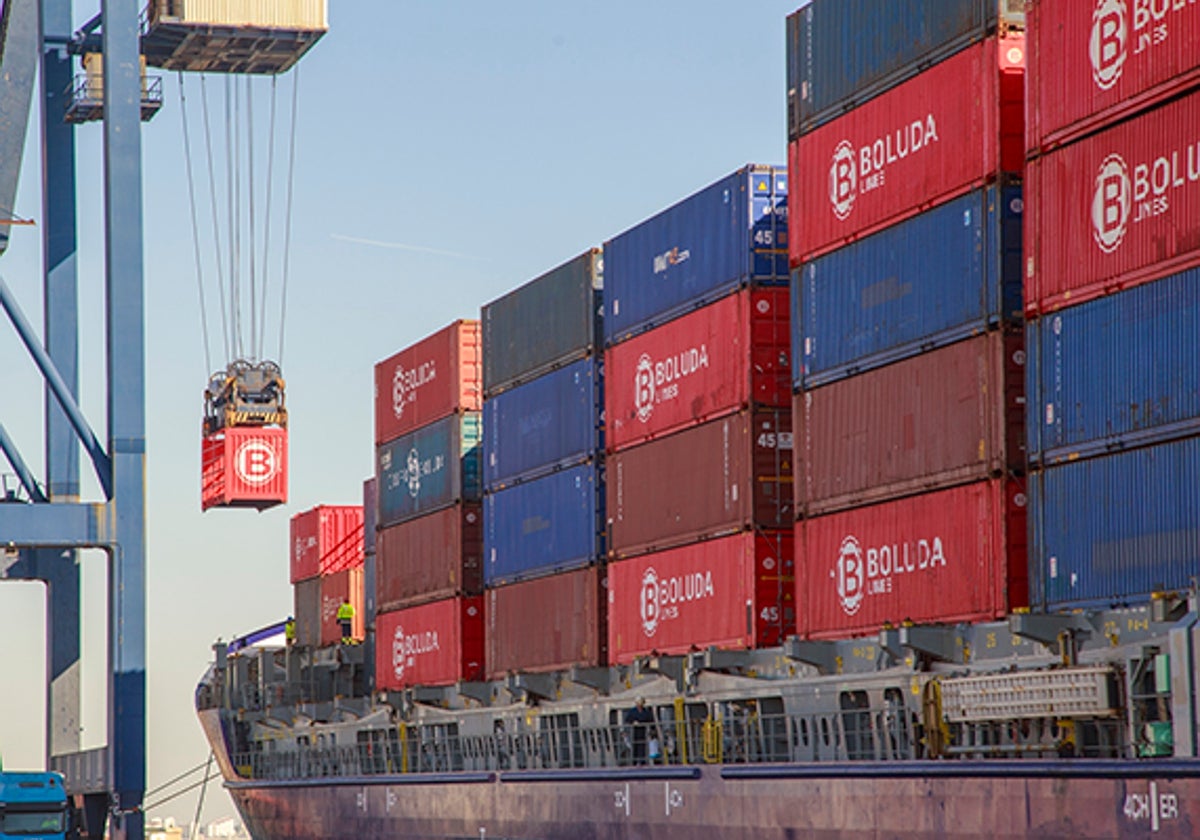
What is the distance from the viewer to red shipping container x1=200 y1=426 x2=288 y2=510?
147 feet

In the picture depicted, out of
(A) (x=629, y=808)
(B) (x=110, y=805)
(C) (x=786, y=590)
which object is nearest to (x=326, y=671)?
(B) (x=110, y=805)

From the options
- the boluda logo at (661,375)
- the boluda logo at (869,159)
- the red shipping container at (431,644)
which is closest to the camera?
the boluda logo at (869,159)

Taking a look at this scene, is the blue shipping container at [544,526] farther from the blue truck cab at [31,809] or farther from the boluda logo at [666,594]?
the blue truck cab at [31,809]

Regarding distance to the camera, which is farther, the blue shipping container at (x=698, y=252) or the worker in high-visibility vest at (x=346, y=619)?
the worker in high-visibility vest at (x=346, y=619)

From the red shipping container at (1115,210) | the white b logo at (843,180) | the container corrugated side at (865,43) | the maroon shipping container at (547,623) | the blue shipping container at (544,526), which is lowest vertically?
the maroon shipping container at (547,623)

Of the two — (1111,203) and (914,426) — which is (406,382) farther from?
(1111,203)

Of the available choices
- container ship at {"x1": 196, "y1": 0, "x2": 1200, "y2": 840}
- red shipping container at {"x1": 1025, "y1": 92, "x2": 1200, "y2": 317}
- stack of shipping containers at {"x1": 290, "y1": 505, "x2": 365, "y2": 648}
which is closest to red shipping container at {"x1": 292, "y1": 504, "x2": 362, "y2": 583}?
stack of shipping containers at {"x1": 290, "y1": 505, "x2": 365, "y2": 648}

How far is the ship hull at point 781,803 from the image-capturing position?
20578mm

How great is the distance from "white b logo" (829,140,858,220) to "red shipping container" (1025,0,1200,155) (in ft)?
13.3

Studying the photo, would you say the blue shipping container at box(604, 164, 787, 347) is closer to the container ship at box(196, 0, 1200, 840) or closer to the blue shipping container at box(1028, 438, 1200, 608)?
the container ship at box(196, 0, 1200, 840)

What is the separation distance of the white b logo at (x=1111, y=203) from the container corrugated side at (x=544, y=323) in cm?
1435

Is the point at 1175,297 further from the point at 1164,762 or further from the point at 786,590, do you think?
the point at 786,590

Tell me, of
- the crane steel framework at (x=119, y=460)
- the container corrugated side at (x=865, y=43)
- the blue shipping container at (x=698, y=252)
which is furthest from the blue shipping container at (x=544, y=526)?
the container corrugated side at (x=865, y=43)

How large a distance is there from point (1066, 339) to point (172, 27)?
2155cm
